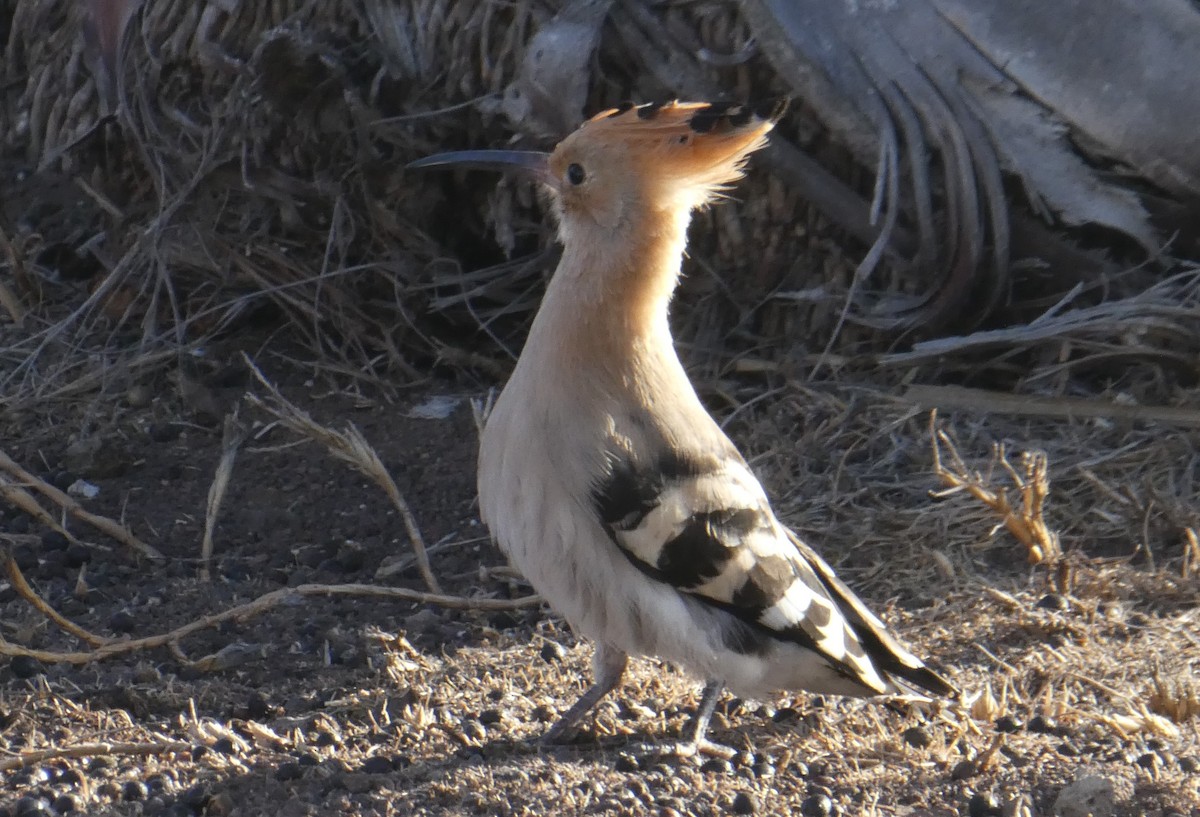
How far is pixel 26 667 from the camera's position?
9.89ft

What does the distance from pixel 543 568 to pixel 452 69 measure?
2040 mm

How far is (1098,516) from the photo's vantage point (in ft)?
11.7

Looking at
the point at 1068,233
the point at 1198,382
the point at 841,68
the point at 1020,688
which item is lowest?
the point at 1020,688

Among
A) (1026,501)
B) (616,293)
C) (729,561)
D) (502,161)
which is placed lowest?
(1026,501)

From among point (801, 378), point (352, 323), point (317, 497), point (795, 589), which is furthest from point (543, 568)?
point (352, 323)

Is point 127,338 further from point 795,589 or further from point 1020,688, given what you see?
point 1020,688

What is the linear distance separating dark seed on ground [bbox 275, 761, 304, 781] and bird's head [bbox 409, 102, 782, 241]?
109 centimetres

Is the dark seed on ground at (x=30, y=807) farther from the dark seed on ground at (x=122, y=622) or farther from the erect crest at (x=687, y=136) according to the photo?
the erect crest at (x=687, y=136)

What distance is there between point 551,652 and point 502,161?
1.02m

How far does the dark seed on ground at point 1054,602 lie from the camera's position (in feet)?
10.6

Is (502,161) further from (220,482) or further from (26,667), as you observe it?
(26,667)

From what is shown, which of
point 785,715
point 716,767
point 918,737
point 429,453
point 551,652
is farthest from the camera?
point 429,453

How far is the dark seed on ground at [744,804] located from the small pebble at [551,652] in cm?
77

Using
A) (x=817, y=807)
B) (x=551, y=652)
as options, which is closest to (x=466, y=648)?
(x=551, y=652)
